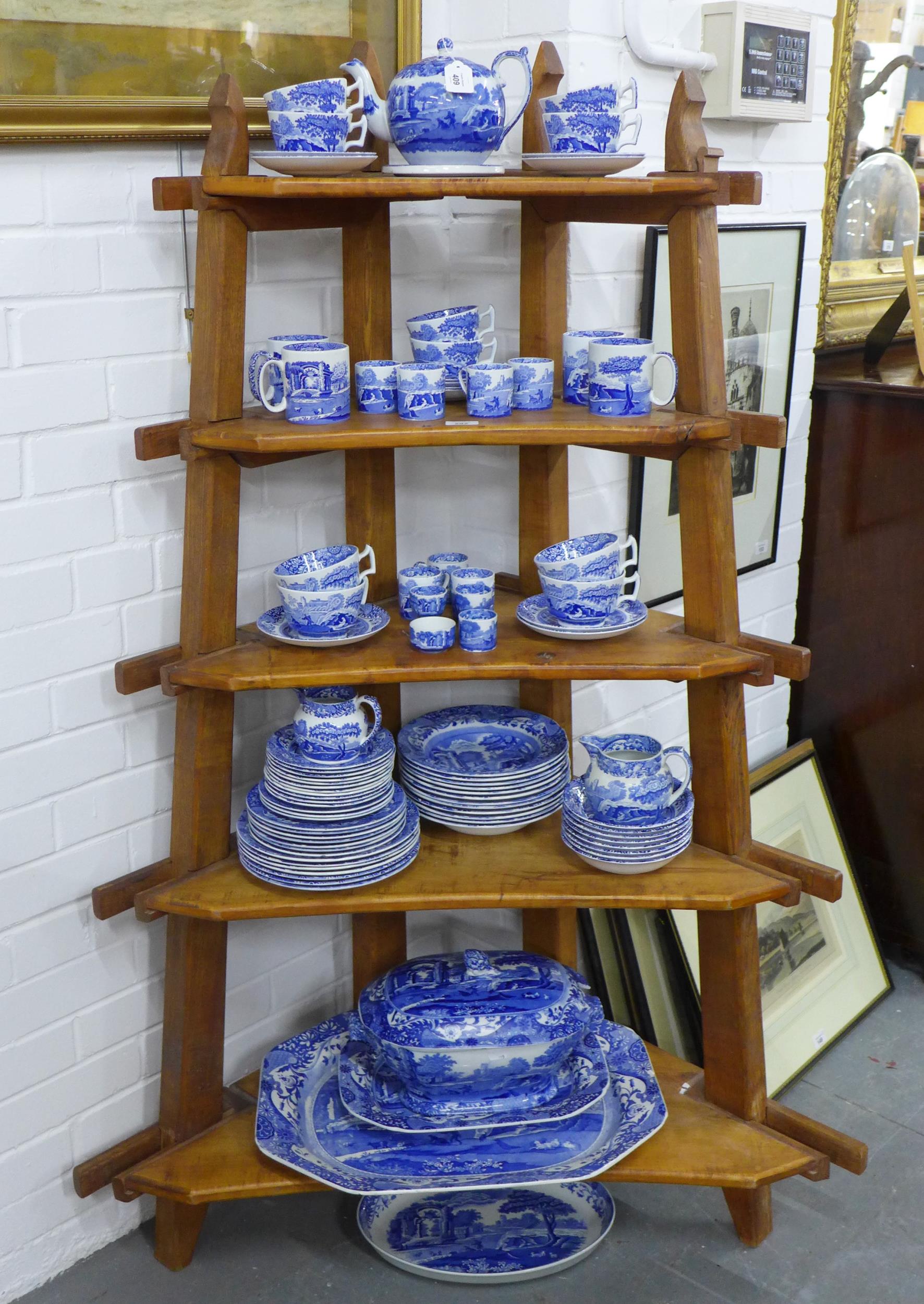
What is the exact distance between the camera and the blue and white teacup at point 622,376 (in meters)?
1.50

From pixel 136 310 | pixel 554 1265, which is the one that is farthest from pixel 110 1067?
pixel 136 310

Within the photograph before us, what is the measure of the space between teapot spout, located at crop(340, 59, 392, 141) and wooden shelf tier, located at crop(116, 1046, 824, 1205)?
4.14ft

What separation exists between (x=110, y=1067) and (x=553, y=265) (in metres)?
1.22

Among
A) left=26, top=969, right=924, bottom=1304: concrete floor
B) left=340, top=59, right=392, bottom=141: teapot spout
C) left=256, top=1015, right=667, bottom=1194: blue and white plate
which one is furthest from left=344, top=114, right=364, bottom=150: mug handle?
left=26, top=969, right=924, bottom=1304: concrete floor

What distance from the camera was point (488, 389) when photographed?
150cm

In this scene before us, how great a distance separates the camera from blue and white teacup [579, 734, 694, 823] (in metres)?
1.60

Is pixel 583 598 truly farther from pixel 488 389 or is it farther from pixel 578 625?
pixel 488 389

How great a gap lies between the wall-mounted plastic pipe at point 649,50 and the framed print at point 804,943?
1.15 meters

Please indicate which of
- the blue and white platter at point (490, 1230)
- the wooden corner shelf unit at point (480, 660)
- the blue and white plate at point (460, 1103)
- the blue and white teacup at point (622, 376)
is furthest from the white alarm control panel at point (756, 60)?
the blue and white platter at point (490, 1230)

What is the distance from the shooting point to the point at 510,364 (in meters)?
1.55

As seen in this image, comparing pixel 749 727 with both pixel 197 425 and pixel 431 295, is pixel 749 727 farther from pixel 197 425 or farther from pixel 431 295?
pixel 197 425

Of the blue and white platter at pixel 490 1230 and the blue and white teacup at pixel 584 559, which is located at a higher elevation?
the blue and white teacup at pixel 584 559

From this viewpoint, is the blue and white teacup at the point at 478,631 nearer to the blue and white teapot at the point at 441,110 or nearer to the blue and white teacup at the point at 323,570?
the blue and white teacup at the point at 323,570

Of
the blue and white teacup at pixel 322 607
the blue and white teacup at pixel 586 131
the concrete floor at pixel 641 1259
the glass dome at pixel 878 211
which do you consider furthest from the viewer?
the glass dome at pixel 878 211
